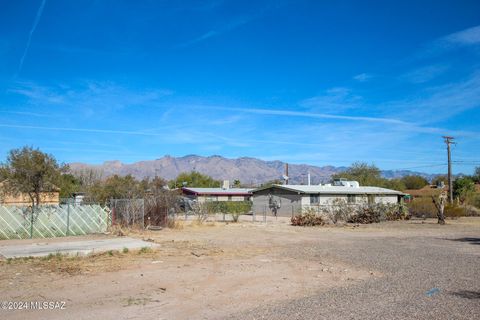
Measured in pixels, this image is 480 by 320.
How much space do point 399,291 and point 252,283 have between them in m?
3.51

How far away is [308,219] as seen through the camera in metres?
33.8

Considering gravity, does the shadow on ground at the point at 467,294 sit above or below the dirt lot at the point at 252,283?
above

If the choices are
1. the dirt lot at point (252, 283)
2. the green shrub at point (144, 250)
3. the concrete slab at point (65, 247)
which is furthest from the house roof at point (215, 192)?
the dirt lot at point (252, 283)

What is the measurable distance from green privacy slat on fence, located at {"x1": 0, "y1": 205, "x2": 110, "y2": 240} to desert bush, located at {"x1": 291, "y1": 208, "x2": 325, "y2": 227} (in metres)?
13.7

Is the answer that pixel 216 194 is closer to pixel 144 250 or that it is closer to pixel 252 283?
pixel 144 250

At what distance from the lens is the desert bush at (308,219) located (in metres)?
33.8

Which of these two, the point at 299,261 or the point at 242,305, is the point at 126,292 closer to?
the point at 242,305

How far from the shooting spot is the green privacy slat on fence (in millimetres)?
24214

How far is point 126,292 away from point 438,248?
13.5 meters

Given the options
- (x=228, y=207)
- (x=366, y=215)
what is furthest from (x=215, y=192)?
(x=366, y=215)

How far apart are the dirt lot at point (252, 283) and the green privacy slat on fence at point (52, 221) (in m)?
9.51

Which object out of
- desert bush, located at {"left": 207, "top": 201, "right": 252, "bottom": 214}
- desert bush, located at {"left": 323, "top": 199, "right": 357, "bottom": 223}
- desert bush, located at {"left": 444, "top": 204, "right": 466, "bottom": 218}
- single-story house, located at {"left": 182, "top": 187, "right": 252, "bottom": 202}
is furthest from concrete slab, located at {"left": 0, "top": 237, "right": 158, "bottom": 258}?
single-story house, located at {"left": 182, "top": 187, "right": 252, "bottom": 202}

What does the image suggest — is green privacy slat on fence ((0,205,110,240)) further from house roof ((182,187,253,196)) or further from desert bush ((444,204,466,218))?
house roof ((182,187,253,196))

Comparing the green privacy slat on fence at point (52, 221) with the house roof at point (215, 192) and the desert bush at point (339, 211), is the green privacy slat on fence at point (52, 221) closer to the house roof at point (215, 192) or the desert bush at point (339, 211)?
the desert bush at point (339, 211)
